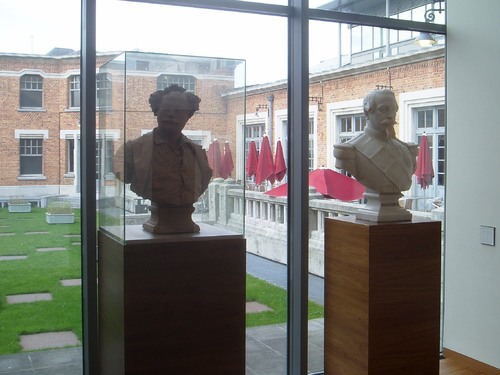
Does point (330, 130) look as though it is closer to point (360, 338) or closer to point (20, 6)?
point (360, 338)

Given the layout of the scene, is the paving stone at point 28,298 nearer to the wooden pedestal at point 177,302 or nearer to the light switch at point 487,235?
the wooden pedestal at point 177,302

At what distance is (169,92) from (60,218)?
1056mm

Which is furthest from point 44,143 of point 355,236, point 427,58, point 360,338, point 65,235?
point 427,58

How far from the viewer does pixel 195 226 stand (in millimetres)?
3107

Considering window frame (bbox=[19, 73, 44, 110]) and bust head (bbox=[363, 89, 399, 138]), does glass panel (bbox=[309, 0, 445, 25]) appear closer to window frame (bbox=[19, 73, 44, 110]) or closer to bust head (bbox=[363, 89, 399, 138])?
bust head (bbox=[363, 89, 399, 138])

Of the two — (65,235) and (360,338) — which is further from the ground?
(65,235)

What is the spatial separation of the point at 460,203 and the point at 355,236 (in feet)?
4.11

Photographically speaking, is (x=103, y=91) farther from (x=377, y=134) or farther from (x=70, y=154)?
(x=377, y=134)

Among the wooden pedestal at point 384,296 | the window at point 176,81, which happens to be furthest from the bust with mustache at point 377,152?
the window at point 176,81

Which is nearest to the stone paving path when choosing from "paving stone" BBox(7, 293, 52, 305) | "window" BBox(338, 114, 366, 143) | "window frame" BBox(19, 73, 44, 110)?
"paving stone" BBox(7, 293, 52, 305)

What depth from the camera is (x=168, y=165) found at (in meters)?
2.99

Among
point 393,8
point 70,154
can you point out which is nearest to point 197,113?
point 70,154

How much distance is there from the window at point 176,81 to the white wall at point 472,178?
2.21 metres

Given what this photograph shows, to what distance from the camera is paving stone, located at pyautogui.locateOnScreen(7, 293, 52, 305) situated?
11.1ft
